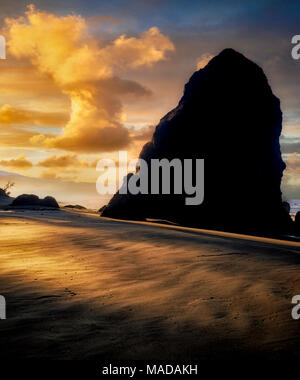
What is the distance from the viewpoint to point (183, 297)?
10.0 ft

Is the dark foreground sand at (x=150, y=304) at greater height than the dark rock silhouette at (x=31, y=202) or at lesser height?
lesser

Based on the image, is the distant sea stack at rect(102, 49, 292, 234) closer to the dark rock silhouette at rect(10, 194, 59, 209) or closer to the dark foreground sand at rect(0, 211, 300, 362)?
the dark rock silhouette at rect(10, 194, 59, 209)

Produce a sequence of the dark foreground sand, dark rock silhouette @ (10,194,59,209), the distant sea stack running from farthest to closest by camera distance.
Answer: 1. dark rock silhouette @ (10,194,59,209)
2. the distant sea stack
3. the dark foreground sand

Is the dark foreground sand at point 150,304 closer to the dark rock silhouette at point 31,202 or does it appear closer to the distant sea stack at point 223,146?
the distant sea stack at point 223,146

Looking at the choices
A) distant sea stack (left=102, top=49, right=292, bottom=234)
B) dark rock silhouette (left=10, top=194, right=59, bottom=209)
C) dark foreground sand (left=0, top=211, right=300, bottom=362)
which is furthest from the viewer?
dark rock silhouette (left=10, top=194, right=59, bottom=209)

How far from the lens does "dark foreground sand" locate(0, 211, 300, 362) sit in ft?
6.94

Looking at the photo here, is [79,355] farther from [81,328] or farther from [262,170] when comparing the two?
[262,170]

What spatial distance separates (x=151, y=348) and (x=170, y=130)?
15695 millimetres

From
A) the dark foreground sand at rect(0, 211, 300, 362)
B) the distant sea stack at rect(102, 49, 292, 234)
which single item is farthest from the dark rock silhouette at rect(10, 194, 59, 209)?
the dark foreground sand at rect(0, 211, 300, 362)

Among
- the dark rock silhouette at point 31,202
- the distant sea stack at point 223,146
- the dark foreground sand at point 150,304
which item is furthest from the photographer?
the dark rock silhouette at point 31,202

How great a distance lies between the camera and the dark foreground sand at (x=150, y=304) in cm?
212

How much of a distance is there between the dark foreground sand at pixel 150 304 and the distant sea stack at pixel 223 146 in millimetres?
11283

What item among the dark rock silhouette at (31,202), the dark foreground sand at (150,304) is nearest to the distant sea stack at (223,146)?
the dark rock silhouette at (31,202)

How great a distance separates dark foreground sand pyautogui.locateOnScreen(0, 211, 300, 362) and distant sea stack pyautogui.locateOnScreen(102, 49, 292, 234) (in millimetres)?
11283
